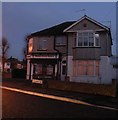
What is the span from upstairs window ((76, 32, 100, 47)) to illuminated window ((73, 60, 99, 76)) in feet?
6.18

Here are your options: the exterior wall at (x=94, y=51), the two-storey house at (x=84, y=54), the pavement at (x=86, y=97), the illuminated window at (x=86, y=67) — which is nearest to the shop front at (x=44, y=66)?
the two-storey house at (x=84, y=54)

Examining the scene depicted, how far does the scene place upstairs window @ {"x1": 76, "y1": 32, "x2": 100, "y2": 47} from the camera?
31.4 m

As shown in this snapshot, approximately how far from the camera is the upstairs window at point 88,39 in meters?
31.4

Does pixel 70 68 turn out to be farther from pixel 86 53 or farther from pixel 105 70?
pixel 105 70

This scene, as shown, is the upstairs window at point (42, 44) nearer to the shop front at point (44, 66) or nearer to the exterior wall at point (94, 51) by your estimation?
the shop front at point (44, 66)

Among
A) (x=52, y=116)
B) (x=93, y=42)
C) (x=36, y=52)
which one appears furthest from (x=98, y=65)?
(x=52, y=116)

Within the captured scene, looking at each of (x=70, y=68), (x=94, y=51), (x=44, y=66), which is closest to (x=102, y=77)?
(x=94, y=51)

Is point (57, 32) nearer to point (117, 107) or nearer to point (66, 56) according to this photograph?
point (66, 56)

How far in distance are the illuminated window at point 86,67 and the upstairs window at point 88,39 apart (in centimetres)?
188

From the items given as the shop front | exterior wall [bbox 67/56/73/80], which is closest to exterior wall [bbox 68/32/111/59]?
exterior wall [bbox 67/56/73/80]

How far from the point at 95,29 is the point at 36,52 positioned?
8871 millimetres

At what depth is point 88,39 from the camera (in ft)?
103

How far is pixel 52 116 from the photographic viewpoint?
1130 cm

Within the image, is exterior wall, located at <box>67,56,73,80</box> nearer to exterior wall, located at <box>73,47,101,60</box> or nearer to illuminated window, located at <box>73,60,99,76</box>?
illuminated window, located at <box>73,60,99,76</box>
